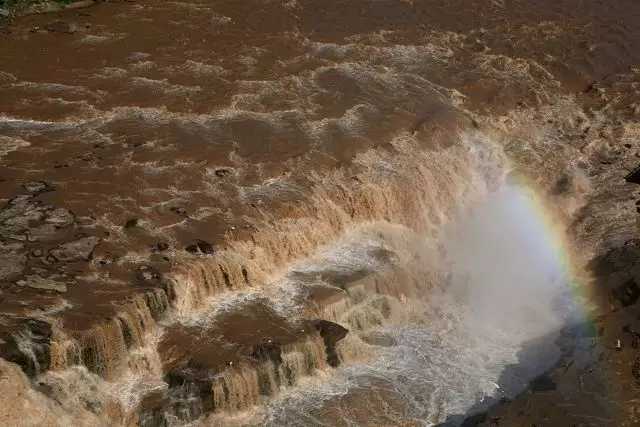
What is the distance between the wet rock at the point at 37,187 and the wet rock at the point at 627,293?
10.0m

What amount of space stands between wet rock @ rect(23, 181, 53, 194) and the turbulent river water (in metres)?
0.04

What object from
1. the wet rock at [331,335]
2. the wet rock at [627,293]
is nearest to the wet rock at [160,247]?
the wet rock at [331,335]

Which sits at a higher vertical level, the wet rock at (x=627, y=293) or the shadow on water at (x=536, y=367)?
the wet rock at (x=627, y=293)

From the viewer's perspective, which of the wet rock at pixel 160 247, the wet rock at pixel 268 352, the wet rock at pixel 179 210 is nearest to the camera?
the wet rock at pixel 268 352

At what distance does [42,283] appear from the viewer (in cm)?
1249

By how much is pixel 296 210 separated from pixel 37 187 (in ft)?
14.9

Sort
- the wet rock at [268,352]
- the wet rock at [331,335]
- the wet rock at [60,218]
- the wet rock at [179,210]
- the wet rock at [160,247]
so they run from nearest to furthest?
the wet rock at [268,352] → the wet rock at [331,335] → the wet rock at [160,247] → the wet rock at [60,218] → the wet rock at [179,210]

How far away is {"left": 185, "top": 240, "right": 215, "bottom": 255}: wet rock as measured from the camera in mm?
13633

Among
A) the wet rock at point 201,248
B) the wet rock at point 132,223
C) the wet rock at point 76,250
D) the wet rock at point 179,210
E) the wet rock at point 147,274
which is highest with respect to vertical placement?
the wet rock at point 179,210

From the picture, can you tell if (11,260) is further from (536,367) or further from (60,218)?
(536,367)

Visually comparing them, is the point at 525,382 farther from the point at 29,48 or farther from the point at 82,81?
the point at 29,48

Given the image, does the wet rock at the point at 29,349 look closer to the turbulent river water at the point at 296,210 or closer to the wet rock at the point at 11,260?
the turbulent river water at the point at 296,210

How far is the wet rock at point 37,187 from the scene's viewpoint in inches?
570

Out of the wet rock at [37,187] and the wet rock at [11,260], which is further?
the wet rock at [37,187]
